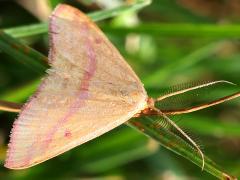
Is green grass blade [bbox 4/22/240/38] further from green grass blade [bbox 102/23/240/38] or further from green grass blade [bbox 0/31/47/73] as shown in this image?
green grass blade [bbox 0/31/47/73]

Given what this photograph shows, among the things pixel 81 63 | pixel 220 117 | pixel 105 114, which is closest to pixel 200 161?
pixel 105 114

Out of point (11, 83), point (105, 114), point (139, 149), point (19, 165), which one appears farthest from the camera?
point (11, 83)

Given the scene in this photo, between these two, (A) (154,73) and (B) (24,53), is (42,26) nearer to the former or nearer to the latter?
(B) (24,53)

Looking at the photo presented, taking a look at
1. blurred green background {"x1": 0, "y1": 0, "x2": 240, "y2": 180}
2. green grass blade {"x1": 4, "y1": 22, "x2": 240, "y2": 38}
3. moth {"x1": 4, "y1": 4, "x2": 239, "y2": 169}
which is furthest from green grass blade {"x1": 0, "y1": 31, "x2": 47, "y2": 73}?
green grass blade {"x1": 4, "y1": 22, "x2": 240, "y2": 38}

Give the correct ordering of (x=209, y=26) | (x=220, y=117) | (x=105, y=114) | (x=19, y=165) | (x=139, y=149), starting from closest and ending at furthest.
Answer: (x=19, y=165), (x=105, y=114), (x=209, y=26), (x=139, y=149), (x=220, y=117)

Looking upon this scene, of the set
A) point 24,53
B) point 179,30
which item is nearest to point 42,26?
point 24,53

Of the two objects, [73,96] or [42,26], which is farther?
[42,26]

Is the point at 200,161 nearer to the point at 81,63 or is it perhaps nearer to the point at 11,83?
the point at 81,63
